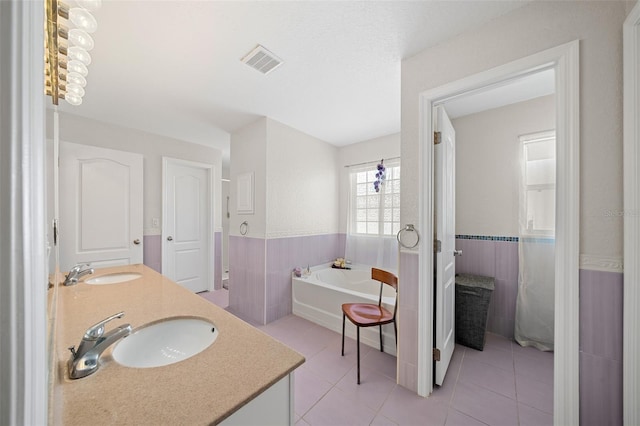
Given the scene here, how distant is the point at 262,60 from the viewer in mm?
1653

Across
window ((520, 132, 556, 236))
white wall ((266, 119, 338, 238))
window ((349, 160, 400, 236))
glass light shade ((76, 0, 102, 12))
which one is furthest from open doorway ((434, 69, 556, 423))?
glass light shade ((76, 0, 102, 12))

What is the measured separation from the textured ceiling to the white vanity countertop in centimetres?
157

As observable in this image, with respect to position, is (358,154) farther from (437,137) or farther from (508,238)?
(508,238)

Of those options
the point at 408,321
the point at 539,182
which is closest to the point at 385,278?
the point at 408,321

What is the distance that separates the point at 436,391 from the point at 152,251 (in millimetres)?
3413

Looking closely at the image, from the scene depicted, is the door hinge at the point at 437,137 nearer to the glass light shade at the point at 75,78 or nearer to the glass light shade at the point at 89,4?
the glass light shade at the point at 89,4

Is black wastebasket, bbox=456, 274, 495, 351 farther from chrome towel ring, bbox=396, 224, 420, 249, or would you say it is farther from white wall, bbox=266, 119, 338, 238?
white wall, bbox=266, 119, 338, 238

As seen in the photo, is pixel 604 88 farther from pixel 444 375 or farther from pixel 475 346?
pixel 475 346

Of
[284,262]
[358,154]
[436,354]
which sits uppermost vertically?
[358,154]

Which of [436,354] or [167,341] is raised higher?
[167,341]

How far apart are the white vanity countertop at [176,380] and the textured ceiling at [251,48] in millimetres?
1573

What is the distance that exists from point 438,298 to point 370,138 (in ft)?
7.77

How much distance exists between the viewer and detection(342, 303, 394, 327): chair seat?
179 centimetres

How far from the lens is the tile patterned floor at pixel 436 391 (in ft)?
4.55
